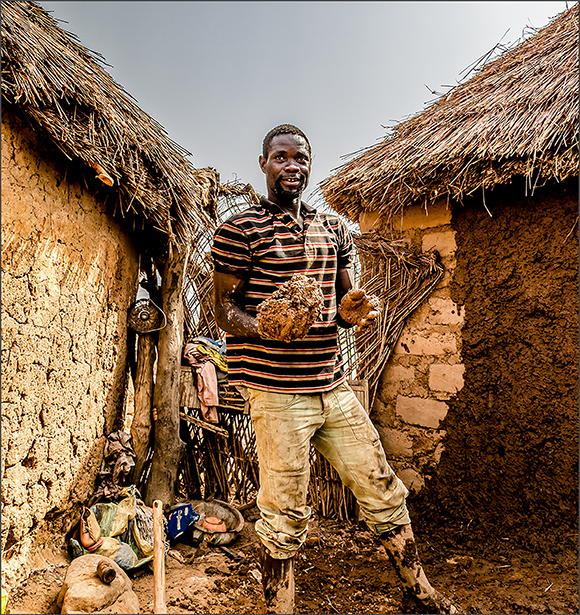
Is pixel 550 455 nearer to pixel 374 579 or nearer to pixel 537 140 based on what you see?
pixel 374 579

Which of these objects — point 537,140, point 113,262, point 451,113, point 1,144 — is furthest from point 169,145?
point 537,140

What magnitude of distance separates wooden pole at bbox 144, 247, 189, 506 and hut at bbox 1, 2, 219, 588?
19 millimetres

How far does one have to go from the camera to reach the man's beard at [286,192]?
2.09 m

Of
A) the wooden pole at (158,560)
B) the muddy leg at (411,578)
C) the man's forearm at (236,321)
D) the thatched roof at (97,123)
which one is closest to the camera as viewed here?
the wooden pole at (158,560)

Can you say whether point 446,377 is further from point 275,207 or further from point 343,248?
point 275,207

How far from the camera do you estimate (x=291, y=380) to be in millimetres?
1938

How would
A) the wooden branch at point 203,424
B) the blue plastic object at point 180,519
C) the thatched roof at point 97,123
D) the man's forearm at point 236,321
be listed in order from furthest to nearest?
the wooden branch at point 203,424 → the blue plastic object at point 180,519 → the thatched roof at point 97,123 → the man's forearm at point 236,321

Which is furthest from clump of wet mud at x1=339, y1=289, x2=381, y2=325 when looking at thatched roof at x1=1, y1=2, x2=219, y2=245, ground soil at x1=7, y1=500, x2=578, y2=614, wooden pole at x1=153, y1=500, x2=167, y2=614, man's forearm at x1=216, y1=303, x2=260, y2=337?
thatched roof at x1=1, y1=2, x2=219, y2=245

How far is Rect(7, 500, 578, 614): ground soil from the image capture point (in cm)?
224

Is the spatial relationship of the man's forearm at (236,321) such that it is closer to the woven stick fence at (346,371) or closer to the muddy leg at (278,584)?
the muddy leg at (278,584)

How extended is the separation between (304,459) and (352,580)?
108cm

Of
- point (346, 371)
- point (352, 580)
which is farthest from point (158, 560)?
point (346, 371)

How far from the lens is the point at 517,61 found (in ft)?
12.1

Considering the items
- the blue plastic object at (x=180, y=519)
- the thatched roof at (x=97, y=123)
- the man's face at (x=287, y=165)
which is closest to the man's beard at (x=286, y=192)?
the man's face at (x=287, y=165)
